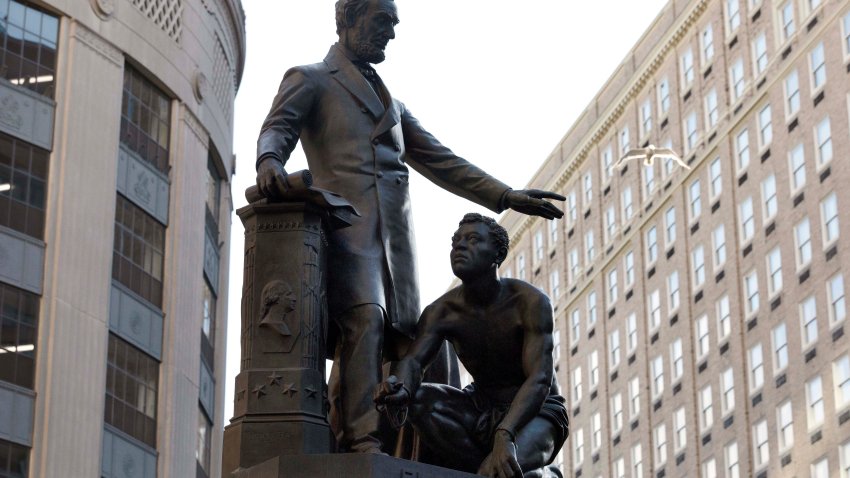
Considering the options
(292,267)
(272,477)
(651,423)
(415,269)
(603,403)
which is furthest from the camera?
(603,403)

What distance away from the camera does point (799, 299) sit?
70.2 metres

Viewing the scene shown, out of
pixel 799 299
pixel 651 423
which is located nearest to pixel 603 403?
pixel 651 423

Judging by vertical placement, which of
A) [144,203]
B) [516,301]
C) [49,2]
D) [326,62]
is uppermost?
[49,2]

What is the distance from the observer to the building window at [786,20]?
7494cm

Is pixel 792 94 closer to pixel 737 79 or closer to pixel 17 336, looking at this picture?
pixel 737 79

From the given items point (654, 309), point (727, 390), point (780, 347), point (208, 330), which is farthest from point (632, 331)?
point (208, 330)

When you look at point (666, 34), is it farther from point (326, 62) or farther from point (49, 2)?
point (326, 62)

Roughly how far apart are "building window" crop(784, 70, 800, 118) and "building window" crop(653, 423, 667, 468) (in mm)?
17473

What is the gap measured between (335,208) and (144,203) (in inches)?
1448

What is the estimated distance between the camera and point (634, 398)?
8950 cm

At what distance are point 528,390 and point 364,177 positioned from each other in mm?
2072

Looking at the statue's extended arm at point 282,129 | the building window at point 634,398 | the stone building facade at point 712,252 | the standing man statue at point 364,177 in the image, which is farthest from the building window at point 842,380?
the statue's extended arm at point 282,129

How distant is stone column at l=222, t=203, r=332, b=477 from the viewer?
11.3m

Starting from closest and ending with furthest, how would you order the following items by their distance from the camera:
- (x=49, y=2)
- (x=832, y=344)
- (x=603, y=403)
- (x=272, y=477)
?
(x=272, y=477)
(x=49, y=2)
(x=832, y=344)
(x=603, y=403)
